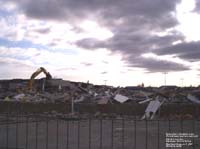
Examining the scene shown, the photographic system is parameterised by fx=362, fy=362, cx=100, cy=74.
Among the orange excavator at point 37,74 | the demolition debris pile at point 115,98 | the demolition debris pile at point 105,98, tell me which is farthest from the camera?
the orange excavator at point 37,74

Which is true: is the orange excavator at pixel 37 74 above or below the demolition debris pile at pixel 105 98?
above

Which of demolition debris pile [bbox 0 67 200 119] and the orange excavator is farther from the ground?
the orange excavator

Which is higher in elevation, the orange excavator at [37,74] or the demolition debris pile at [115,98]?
the orange excavator at [37,74]

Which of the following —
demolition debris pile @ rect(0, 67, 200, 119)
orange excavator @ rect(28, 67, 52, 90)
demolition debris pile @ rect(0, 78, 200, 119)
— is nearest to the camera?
demolition debris pile @ rect(0, 67, 200, 119)

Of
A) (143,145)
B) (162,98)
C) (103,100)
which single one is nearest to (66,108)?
(103,100)

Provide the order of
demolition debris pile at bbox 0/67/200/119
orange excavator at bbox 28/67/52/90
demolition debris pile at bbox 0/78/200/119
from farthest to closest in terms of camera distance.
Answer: orange excavator at bbox 28/67/52/90 → demolition debris pile at bbox 0/78/200/119 → demolition debris pile at bbox 0/67/200/119

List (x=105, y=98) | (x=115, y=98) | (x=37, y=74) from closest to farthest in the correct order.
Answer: (x=115, y=98)
(x=105, y=98)
(x=37, y=74)

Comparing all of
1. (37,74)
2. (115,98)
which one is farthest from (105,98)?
(37,74)

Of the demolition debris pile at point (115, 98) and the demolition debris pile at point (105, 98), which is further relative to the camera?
the demolition debris pile at point (115, 98)

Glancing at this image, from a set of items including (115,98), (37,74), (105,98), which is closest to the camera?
(115,98)

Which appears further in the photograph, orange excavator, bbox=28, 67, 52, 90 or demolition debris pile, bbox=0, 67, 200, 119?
orange excavator, bbox=28, 67, 52, 90

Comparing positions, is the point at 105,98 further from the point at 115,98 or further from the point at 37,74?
the point at 37,74

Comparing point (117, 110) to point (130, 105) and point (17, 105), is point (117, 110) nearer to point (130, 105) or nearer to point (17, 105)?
point (130, 105)

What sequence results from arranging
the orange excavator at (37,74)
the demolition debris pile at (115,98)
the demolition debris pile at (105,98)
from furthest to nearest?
the orange excavator at (37,74) < the demolition debris pile at (115,98) < the demolition debris pile at (105,98)
